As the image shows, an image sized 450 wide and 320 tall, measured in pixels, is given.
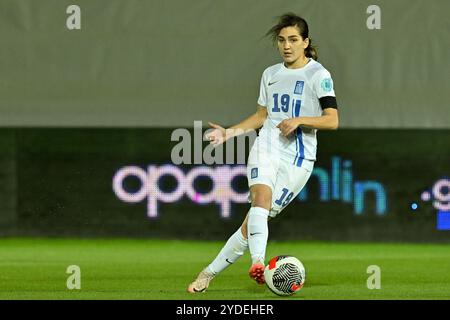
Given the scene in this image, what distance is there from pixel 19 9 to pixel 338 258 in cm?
421

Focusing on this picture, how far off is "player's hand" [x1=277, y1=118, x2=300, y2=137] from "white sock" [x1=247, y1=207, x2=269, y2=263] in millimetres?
538

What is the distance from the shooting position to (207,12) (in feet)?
38.0

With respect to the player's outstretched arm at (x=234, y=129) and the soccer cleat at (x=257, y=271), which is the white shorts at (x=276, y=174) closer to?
the player's outstretched arm at (x=234, y=129)

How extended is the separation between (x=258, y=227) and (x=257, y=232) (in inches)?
1.3

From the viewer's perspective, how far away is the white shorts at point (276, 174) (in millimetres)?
7348

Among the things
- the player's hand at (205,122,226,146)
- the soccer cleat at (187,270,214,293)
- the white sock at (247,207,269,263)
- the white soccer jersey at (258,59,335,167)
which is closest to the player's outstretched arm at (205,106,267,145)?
the player's hand at (205,122,226,146)

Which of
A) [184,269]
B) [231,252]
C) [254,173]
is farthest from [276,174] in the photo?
[184,269]

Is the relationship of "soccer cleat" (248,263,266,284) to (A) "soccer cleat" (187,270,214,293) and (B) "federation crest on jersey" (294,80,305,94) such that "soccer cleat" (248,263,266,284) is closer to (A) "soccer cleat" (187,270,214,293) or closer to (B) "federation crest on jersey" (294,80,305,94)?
(A) "soccer cleat" (187,270,214,293)

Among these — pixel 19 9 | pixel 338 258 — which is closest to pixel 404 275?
pixel 338 258

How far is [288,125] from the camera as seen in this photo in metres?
7.09

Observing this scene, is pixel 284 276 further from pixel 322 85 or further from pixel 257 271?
pixel 322 85

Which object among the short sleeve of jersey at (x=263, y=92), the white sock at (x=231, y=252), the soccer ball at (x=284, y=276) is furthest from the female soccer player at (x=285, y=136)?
the soccer ball at (x=284, y=276)

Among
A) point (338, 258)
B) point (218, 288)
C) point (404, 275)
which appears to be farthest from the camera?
point (338, 258)

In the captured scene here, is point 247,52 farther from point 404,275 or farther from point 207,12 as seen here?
point 404,275
